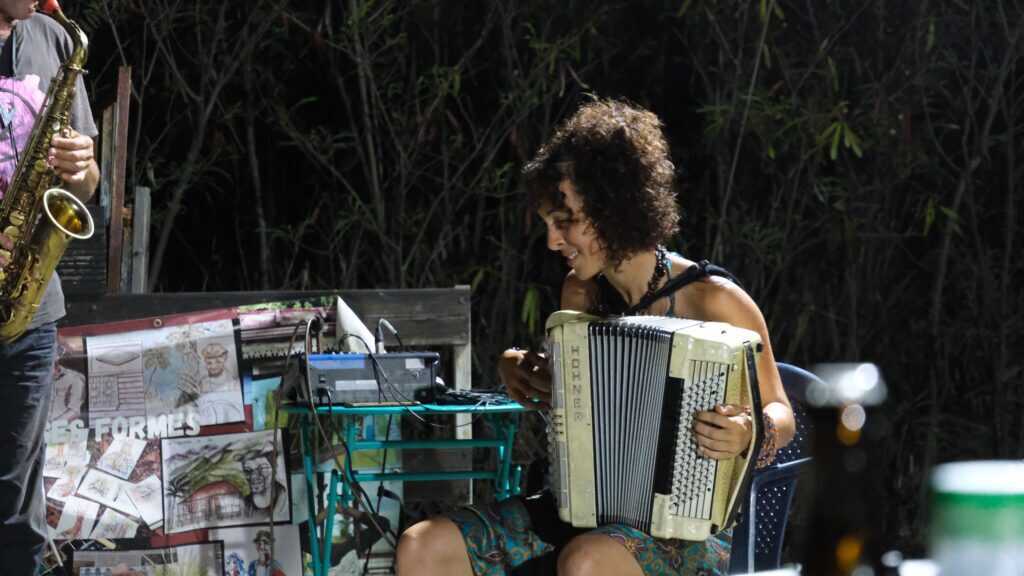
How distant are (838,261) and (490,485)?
54.1 inches

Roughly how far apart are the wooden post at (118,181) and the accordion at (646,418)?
152 cm

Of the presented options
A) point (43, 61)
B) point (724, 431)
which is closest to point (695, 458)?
point (724, 431)

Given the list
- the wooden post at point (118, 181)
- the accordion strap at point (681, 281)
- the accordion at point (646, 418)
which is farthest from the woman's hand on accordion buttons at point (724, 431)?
the wooden post at point (118, 181)

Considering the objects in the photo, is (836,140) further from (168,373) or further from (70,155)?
(70,155)

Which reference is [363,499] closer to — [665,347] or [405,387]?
[405,387]

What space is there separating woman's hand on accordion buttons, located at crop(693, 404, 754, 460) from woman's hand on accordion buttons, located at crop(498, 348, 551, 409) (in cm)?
36

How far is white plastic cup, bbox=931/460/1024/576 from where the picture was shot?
52cm

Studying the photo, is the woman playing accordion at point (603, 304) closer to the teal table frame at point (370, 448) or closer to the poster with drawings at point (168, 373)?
the teal table frame at point (370, 448)

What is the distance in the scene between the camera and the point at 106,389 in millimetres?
3033

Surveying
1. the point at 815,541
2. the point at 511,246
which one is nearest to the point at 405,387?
the point at 511,246

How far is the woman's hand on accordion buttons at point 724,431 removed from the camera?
1.90 m

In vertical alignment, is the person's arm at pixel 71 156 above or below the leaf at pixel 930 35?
below

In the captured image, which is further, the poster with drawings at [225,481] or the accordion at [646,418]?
the poster with drawings at [225,481]

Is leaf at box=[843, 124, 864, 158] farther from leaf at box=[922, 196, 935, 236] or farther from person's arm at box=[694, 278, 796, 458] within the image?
person's arm at box=[694, 278, 796, 458]
